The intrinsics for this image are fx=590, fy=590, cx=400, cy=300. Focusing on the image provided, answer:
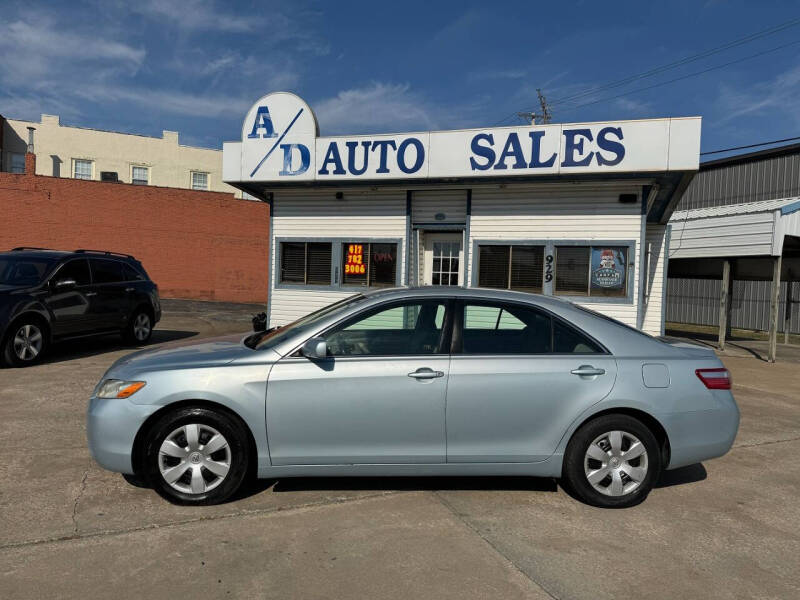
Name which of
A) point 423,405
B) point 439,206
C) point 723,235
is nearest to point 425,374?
point 423,405

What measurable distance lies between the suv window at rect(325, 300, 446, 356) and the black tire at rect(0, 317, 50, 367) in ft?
21.9

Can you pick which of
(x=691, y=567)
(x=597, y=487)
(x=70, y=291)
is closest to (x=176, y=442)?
(x=597, y=487)

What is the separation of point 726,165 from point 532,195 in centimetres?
1869

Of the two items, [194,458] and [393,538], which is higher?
[194,458]

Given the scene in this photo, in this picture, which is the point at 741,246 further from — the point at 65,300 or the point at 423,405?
the point at 65,300

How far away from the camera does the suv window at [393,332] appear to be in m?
4.09

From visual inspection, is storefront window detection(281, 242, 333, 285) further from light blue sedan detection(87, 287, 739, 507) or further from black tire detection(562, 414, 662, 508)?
black tire detection(562, 414, 662, 508)

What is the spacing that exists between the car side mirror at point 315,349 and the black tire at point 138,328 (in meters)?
8.31

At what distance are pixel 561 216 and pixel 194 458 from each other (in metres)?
8.97

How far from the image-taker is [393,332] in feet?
14.5

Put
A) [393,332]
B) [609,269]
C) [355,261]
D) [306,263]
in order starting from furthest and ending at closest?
[306,263] < [355,261] < [609,269] < [393,332]

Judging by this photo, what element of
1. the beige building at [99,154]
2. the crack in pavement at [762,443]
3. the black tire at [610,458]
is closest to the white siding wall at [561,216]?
the crack in pavement at [762,443]

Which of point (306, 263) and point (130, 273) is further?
point (306, 263)

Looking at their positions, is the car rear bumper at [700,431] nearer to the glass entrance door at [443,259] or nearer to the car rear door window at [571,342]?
the car rear door window at [571,342]
